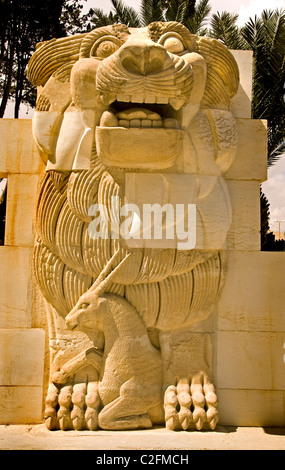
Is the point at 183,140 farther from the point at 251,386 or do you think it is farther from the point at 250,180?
the point at 251,386

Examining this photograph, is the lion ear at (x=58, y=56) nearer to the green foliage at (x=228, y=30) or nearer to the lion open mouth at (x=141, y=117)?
the lion open mouth at (x=141, y=117)

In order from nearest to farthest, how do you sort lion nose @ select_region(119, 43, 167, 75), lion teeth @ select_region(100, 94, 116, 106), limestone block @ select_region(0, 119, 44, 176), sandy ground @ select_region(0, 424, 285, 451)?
sandy ground @ select_region(0, 424, 285, 451) < lion nose @ select_region(119, 43, 167, 75) < lion teeth @ select_region(100, 94, 116, 106) < limestone block @ select_region(0, 119, 44, 176)

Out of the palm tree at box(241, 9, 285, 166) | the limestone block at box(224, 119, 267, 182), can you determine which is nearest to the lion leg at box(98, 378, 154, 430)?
the limestone block at box(224, 119, 267, 182)

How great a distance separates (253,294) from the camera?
3967mm

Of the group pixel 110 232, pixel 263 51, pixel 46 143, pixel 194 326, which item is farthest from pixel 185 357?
pixel 263 51

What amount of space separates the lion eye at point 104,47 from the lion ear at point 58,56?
0.46 ft

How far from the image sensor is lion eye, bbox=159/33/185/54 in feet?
12.5

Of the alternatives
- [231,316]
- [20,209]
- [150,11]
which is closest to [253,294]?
[231,316]

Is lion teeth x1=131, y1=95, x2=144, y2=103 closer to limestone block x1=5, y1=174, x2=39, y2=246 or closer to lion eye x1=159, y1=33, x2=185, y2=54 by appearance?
lion eye x1=159, y1=33, x2=185, y2=54

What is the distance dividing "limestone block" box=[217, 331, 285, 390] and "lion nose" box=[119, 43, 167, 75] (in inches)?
83.3

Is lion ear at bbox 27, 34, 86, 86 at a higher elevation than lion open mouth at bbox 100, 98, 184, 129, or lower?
higher

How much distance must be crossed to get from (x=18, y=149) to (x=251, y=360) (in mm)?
2598

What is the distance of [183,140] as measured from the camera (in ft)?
12.5

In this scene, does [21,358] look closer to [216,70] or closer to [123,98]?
[123,98]
